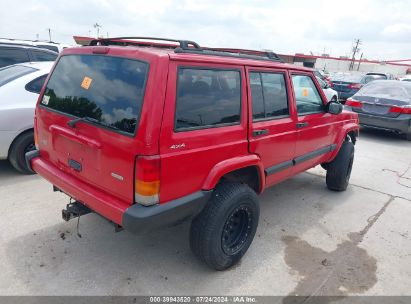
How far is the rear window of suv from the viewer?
93.9 inches

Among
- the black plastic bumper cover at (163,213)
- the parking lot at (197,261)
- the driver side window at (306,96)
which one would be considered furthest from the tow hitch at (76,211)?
the driver side window at (306,96)

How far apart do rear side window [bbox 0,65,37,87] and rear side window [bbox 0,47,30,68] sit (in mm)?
2101

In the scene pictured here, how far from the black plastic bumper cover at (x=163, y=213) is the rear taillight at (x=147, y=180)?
0.06 meters

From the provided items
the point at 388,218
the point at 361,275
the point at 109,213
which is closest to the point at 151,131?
the point at 109,213

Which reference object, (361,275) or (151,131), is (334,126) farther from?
(151,131)

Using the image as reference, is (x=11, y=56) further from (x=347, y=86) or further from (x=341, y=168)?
(x=347, y=86)

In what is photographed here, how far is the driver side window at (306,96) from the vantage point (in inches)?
152

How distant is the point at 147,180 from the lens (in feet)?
7.59

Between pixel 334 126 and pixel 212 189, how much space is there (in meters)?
2.57

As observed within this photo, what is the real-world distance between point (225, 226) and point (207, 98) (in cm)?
113

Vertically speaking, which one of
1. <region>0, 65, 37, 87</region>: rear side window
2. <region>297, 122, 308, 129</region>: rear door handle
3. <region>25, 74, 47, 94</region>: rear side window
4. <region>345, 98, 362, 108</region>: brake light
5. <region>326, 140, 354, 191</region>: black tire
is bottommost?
<region>326, 140, 354, 191</region>: black tire

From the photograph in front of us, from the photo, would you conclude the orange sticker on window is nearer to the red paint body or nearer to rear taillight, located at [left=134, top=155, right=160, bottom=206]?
the red paint body

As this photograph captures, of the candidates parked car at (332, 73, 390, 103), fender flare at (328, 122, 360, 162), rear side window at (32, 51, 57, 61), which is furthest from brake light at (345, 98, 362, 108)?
rear side window at (32, 51, 57, 61)

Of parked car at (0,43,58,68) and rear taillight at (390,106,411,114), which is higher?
parked car at (0,43,58,68)
